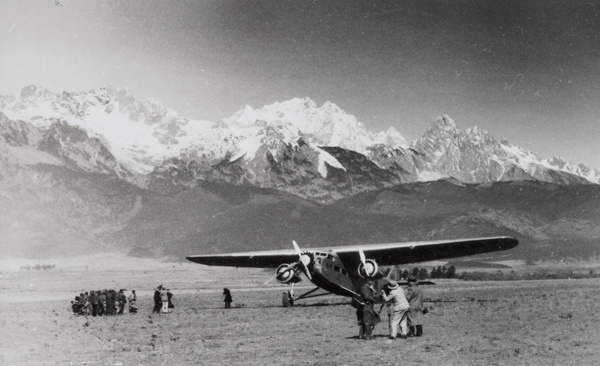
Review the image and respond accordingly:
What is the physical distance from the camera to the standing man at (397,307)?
2361cm

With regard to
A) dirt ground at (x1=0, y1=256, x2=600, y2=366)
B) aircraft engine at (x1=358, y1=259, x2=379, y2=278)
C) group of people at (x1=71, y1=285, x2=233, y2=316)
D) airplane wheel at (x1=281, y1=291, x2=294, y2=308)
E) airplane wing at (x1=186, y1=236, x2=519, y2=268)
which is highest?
airplane wing at (x1=186, y1=236, x2=519, y2=268)

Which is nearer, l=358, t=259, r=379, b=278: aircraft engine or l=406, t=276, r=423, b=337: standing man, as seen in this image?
l=406, t=276, r=423, b=337: standing man

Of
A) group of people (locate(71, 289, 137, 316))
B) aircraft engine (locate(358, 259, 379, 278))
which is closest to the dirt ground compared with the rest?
group of people (locate(71, 289, 137, 316))

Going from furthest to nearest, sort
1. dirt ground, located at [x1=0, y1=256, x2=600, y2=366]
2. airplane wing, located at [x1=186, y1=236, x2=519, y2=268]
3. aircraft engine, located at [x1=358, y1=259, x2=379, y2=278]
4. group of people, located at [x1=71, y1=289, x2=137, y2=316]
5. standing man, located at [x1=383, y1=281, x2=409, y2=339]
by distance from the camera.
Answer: airplane wing, located at [x1=186, y1=236, x2=519, y2=268] → group of people, located at [x1=71, y1=289, x2=137, y2=316] → aircraft engine, located at [x1=358, y1=259, x2=379, y2=278] → standing man, located at [x1=383, y1=281, x2=409, y2=339] → dirt ground, located at [x1=0, y1=256, x2=600, y2=366]

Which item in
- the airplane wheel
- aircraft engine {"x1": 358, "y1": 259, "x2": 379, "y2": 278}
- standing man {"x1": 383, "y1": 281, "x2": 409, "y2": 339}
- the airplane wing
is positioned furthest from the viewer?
the airplane wheel

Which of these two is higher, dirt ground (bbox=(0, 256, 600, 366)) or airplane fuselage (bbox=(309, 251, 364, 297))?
airplane fuselage (bbox=(309, 251, 364, 297))

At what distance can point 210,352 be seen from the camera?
2208 centimetres

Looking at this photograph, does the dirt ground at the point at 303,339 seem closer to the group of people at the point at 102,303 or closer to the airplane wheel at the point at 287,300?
the group of people at the point at 102,303

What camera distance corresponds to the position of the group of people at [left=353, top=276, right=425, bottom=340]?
77.6 ft

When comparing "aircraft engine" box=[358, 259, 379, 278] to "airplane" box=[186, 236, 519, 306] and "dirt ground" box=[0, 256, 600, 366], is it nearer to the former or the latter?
"airplane" box=[186, 236, 519, 306]

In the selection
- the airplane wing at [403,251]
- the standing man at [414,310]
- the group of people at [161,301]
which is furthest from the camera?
the group of people at [161,301]

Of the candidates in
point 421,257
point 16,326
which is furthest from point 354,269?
point 16,326

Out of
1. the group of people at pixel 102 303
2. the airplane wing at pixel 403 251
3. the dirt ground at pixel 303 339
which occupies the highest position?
the airplane wing at pixel 403 251

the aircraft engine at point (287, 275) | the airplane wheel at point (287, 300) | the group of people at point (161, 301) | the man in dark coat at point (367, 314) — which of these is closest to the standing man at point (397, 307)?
the man in dark coat at point (367, 314)
